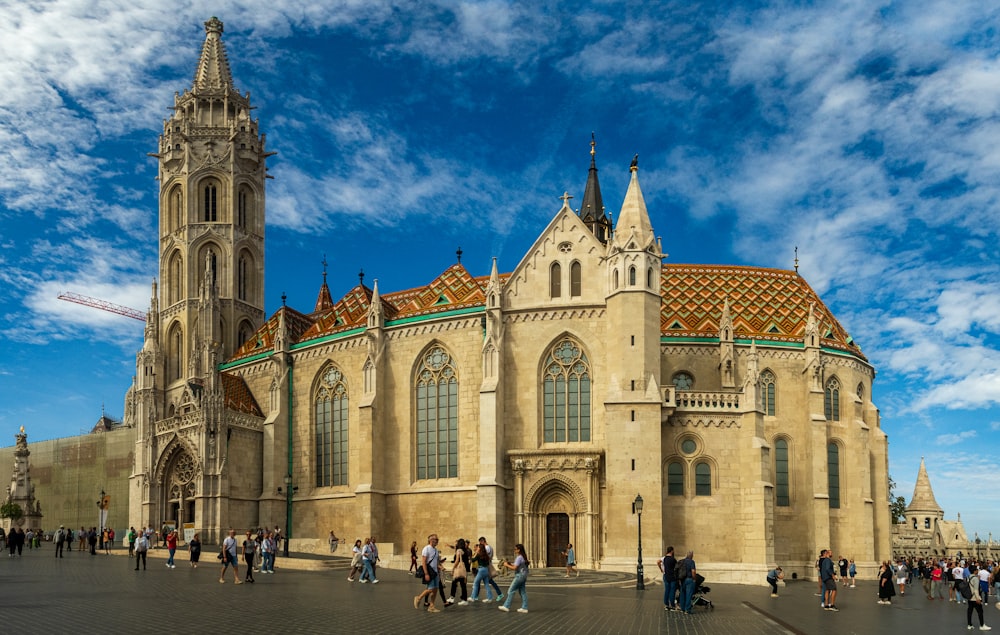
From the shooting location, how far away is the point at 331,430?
5144cm

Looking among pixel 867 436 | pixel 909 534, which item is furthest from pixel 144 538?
pixel 909 534

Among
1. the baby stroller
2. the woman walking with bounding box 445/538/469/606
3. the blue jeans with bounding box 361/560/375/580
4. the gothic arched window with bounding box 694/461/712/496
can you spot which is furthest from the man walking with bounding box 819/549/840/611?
the gothic arched window with bounding box 694/461/712/496

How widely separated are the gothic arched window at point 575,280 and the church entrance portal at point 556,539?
9.64m

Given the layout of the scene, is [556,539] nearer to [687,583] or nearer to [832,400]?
[832,400]

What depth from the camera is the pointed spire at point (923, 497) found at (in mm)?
107688

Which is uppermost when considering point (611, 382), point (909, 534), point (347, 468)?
point (611, 382)

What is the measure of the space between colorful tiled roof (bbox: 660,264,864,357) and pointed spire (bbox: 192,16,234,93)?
29.8 m

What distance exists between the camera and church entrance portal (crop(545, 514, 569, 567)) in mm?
44000

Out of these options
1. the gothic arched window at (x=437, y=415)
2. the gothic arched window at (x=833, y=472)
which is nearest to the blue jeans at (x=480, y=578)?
the gothic arched window at (x=437, y=415)

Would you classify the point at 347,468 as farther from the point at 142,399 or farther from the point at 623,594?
the point at 623,594

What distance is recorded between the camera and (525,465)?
44094 millimetres

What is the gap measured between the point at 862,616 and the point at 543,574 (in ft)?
53.2

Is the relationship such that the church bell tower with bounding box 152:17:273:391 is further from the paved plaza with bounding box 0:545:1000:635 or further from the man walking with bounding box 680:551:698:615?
the man walking with bounding box 680:551:698:615

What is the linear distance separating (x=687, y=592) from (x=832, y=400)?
29786 millimetres
